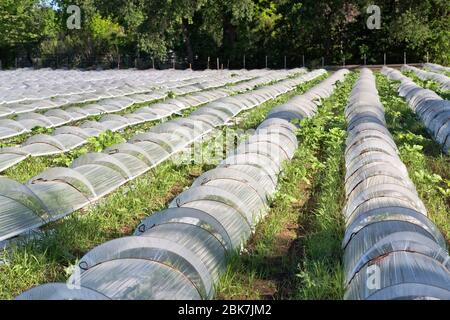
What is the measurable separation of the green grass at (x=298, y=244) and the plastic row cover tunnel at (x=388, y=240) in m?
0.18

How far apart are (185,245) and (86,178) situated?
244cm

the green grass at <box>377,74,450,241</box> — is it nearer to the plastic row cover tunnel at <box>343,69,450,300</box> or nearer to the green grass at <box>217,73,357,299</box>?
the plastic row cover tunnel at <box>343,69,450,300</box>

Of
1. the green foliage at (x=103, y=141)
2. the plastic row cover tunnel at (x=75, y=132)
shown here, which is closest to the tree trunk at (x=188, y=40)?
the plastic row cover tunnel at (x=75, y=132)

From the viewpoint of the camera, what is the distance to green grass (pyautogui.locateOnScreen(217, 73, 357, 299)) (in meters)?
3.58

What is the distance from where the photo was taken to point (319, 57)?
30.2 meters

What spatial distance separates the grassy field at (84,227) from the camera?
12.7 ft

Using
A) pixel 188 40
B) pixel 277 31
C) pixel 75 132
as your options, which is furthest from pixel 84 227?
pixel 188 40

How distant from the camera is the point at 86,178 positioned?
5672 millimetres

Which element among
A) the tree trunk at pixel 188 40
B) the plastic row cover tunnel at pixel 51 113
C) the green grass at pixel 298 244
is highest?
the tree trunk at pixel 188 40

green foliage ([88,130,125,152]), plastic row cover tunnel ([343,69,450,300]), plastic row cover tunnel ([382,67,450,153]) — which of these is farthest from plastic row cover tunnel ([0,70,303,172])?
plastic row cover tunnel ([382,67,450,153])

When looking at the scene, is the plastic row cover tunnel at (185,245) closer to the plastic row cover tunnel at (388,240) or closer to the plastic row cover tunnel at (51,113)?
the plastic row cover tunnel at (388,240)

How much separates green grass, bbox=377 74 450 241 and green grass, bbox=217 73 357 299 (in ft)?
2.66
